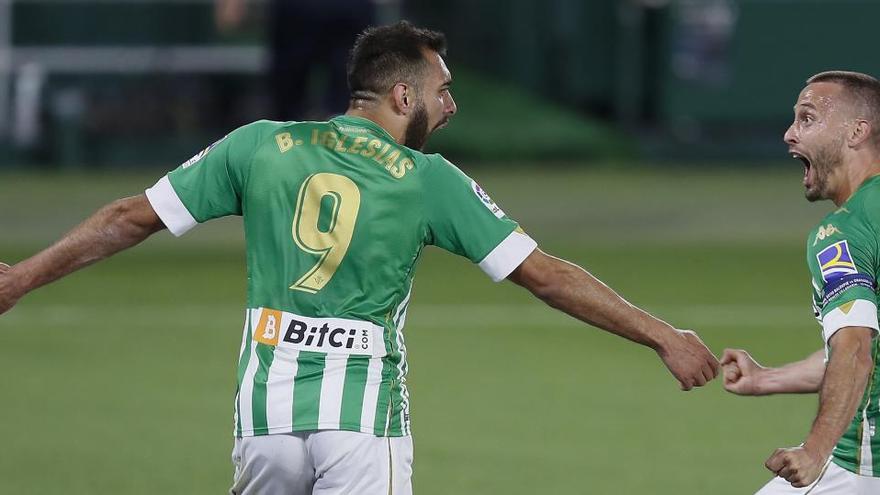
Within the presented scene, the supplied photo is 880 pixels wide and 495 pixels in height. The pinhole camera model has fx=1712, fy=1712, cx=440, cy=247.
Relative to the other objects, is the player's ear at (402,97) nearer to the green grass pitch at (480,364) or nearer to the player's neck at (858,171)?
the player's neck at (858,171)

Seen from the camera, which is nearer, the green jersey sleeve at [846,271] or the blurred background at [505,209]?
the green jersey sleeve at [846,271]

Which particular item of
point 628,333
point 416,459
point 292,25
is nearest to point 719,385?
point 416,459

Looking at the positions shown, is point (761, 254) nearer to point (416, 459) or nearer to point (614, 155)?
point (614, 155)

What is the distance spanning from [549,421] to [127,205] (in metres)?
4.46

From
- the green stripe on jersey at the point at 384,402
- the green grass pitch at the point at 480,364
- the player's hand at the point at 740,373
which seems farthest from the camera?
the green grass pitch at the point at 480,364

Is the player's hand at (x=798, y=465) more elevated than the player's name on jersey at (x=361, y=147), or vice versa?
the player's name on jersey at (x=361, y=147)

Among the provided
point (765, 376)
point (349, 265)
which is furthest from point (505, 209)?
point (349, 265)

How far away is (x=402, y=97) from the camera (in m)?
5.16

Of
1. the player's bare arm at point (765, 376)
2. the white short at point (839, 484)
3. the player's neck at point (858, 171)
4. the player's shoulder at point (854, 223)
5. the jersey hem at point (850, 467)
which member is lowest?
the white short at point (839, 484)

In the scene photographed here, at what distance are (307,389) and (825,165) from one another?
1.78 metres

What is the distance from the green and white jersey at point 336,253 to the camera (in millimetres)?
4961

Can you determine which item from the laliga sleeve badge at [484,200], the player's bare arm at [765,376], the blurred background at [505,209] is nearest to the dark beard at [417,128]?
the laliga sleeve badge at [484,200]

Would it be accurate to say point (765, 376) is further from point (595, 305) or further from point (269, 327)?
point (269, 327)

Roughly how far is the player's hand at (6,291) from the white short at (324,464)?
904 millimetres
